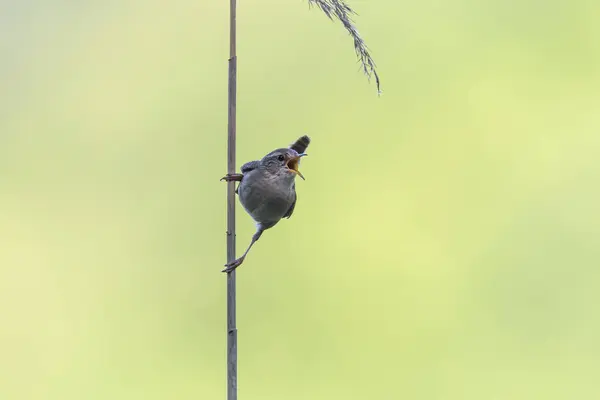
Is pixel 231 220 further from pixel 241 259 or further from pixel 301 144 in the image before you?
pixel 301 144

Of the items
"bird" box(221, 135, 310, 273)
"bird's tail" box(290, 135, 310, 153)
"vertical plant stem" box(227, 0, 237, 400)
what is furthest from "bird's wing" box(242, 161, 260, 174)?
"vertical plant stem" box(227, 0, 237, 400)

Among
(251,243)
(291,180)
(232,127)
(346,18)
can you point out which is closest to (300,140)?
(291,180)

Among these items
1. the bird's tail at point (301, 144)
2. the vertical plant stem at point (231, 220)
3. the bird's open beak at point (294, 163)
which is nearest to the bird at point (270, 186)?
the bird's open beak at point (294, 163)

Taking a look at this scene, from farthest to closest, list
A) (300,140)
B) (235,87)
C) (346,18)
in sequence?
(300,140) → (235,87) → (346,18)

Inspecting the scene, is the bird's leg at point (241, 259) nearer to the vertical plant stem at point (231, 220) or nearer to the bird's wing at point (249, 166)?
the vertical plant stem at point (231, 220)

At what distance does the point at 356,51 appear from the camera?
5.96 ft

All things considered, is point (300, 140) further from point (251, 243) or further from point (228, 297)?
point (228, 297)

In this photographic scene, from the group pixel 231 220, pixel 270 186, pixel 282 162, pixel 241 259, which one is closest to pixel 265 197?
pixel 270 186

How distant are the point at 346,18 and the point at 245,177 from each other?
97 centimetres

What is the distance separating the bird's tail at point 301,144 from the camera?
2.62m

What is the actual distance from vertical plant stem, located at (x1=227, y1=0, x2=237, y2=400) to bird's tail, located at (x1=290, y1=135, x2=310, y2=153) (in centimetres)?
70

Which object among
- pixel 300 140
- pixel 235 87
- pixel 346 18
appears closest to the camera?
pixel 346 18

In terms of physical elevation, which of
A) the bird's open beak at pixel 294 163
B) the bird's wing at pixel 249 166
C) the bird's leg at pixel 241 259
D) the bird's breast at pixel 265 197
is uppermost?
the bird's wing at pixel 249 166

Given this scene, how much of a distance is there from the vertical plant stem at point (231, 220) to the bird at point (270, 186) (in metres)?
0.39
